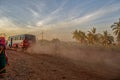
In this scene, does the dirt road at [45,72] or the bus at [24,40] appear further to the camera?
the bus at [24,40]

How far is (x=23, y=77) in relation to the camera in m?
9.83

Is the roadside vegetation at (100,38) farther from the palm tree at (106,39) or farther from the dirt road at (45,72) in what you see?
the dirt road at (45,72)

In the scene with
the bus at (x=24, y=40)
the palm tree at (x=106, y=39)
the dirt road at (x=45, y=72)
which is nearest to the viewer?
the dirt road at (x=45, y=72)

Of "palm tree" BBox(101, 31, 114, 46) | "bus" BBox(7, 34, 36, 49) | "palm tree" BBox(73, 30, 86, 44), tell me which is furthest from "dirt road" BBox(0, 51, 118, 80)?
"palm tree" BBox(73, 30, 86, 44)

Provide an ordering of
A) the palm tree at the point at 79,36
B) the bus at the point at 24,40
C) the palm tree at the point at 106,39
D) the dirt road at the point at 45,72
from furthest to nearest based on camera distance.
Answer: the palm tree at the point at 79,36 → the palm tree at the point at 106,39 → the bus at the point at 24,40 → the dirt road at the point at 45,72

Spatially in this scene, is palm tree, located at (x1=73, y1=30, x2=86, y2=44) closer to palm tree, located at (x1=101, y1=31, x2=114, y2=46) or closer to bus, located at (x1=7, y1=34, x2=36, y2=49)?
palm tree, located at (x1=101, y1=31, x2=114, y2=46)

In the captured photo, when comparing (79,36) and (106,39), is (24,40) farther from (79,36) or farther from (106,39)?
(79,36)

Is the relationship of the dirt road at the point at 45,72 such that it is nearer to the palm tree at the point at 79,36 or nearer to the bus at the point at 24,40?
the bus at the point at 24,40

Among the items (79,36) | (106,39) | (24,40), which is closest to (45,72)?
(24,40)

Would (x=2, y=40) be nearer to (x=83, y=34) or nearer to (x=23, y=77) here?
(x=23, y=77)

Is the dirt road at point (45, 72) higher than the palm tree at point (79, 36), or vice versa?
the palm tree at point (79, 36)

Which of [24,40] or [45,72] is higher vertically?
[24,40]

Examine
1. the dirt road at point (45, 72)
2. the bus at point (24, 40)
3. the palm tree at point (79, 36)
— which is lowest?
the dirt road at point (45, 72)

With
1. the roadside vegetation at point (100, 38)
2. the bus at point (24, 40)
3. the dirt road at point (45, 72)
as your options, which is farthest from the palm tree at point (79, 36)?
the dirt road at point (45, 72)
